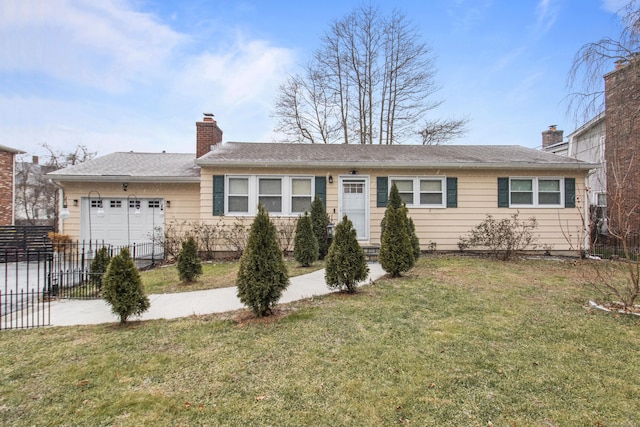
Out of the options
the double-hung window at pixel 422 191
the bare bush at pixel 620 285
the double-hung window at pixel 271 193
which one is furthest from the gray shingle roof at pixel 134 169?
the bare bush at pixel 620 285

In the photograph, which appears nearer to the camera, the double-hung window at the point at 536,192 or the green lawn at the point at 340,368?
the green lawn at the point at 340,368

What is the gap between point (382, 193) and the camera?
33.3ft

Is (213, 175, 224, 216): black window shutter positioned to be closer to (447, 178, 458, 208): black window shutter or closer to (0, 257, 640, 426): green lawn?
(0, 257, 640, 426): green lawn

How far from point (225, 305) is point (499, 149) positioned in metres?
11.6

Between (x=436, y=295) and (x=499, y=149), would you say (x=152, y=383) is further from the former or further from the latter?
(x=499, y=149)

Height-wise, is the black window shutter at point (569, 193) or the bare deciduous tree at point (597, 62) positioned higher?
the bare deciduous tree at point (597, 62)

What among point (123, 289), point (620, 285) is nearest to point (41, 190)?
point (123, 289)

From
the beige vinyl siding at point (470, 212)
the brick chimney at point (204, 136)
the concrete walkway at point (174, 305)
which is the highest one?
the brick chimney at point (204, 136)

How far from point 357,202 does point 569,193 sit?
666cm

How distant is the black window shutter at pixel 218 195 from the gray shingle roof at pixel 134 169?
3.00 ft

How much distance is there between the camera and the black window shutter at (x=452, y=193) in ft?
33.4

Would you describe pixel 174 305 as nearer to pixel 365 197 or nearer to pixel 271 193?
pixel 271 193

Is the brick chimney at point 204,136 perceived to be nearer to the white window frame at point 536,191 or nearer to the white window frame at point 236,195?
the white window frame at point 236,195

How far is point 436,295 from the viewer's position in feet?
18.0
